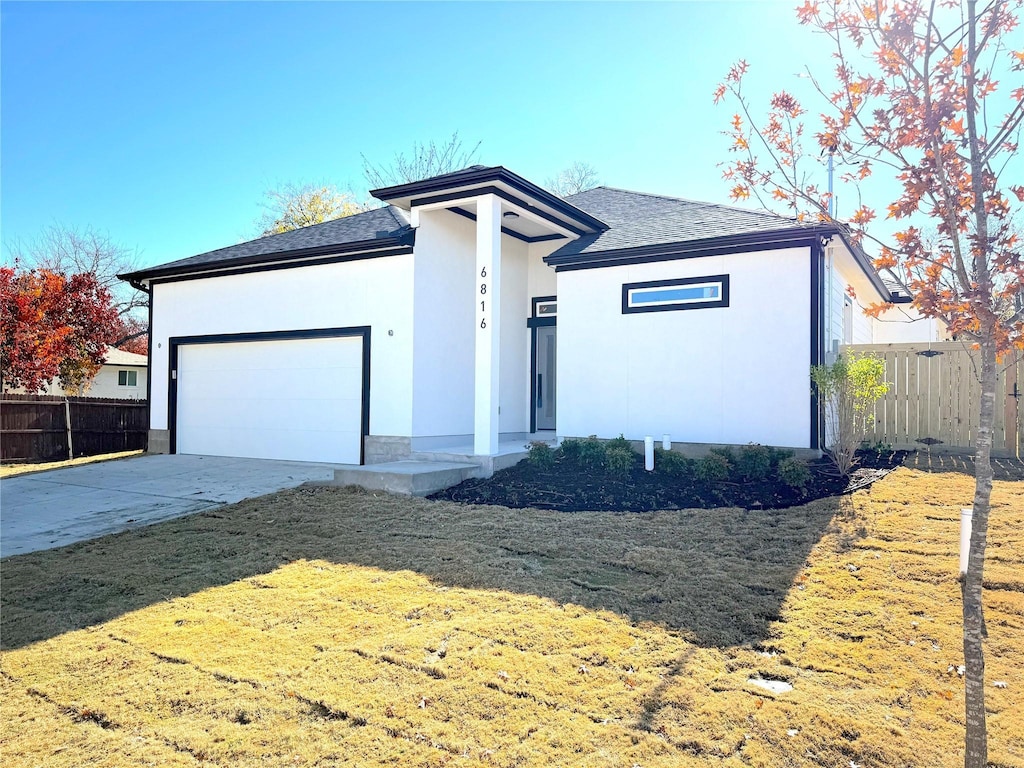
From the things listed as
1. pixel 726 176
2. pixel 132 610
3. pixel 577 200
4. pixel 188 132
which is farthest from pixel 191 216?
pixel 726 176

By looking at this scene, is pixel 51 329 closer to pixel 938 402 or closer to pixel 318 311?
pixel 318 311

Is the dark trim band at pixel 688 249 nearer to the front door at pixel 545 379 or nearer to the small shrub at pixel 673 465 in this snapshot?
the front door at pixel 545 379

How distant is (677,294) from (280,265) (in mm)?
7227

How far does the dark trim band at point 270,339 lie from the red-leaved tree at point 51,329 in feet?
11.6

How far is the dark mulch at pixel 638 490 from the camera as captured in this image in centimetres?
737

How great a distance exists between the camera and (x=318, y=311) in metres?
11.8

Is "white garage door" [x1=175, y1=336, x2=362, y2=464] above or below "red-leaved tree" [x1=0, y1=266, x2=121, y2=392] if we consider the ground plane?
below

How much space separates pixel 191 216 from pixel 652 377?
21.4 meters

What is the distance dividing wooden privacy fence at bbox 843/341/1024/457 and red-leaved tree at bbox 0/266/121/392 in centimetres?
1654

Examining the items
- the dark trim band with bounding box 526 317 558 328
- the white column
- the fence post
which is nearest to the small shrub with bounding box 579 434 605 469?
the white column

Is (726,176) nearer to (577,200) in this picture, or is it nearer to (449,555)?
(449,555)

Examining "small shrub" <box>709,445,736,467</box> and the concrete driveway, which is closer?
the concrete driveway

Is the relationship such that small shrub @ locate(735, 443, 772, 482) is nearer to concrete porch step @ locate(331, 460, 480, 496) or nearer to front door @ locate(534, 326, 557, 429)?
concrete porch step @ locate(331, 460, 480, 496)

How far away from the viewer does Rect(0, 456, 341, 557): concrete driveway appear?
754 centimetres
